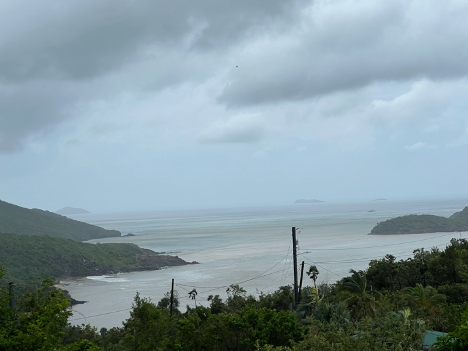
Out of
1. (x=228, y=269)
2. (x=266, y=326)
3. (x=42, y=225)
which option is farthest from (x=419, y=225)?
(x=266, y=326)

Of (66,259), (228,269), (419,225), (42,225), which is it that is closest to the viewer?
(228,269)

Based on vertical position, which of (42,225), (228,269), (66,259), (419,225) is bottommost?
(228,269)

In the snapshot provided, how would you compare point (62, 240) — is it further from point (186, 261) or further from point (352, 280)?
point (352, 280)

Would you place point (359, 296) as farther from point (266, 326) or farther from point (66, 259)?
point (66, 259)

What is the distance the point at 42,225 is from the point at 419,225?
14367 cm

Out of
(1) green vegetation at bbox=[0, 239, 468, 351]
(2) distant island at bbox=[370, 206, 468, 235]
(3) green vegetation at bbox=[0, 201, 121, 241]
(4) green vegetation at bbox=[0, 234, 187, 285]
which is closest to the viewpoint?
(1) green vegetation at bbox=[0, 239, 468, 351]

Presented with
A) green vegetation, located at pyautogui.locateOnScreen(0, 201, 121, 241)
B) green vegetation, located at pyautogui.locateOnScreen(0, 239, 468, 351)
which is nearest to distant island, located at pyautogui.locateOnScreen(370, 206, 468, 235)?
green vegetation, located at pyautogui.locateOnScreen(0, 201, 121, 241)

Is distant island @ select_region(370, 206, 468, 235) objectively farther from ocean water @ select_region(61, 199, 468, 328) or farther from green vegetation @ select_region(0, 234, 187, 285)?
green vegetation @ select_region(0, 234, 187, 285)

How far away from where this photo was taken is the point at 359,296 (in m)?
26.9

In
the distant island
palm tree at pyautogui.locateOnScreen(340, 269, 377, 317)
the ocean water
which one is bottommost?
the ocean water

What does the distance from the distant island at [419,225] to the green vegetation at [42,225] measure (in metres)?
108

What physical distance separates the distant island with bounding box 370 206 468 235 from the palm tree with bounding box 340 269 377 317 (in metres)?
116

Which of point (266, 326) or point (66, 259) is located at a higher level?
point (266, 326)

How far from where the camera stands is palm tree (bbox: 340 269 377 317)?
24469 millimetres
